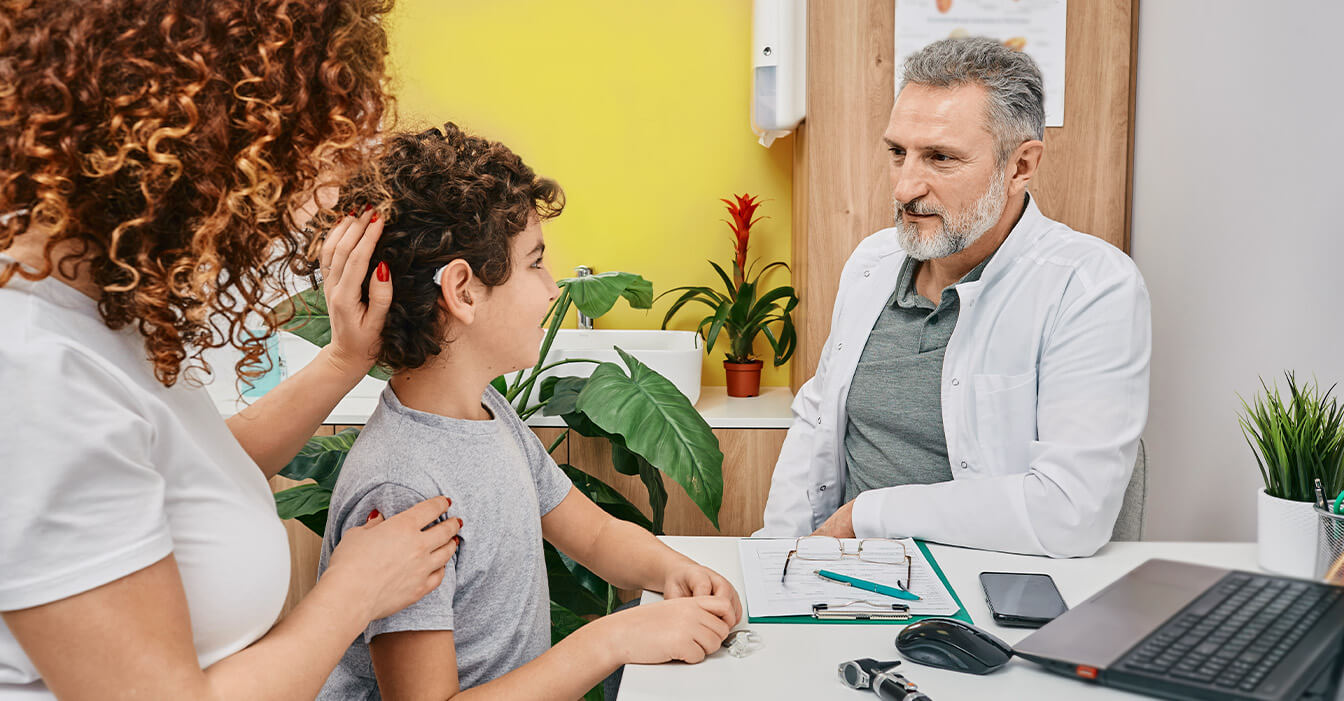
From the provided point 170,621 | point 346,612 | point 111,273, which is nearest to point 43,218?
point 111,273

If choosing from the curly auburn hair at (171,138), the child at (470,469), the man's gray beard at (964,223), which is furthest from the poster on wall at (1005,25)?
the curly auburn hair at (171,138)

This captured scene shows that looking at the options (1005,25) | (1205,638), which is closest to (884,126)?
(1005,25)

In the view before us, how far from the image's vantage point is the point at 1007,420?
5.34 ft

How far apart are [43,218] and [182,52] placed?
157 millimetres

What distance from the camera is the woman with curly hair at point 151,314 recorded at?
0.67 m

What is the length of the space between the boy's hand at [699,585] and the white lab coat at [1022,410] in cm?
39

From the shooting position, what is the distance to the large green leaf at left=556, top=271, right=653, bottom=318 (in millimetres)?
2057

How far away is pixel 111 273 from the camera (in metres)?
0.74

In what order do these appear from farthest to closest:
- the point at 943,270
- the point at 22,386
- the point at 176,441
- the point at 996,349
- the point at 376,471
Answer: the point at 943,270, the point at 996,349, the point at 376,471, the point at 176,441, the point at 22,386

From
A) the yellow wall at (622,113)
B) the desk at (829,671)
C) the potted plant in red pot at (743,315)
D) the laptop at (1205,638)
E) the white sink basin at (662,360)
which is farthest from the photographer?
the yellow wall at (622,113)

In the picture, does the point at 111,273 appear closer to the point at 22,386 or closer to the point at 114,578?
the point at 22,386

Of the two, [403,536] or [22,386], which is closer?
[22,386]

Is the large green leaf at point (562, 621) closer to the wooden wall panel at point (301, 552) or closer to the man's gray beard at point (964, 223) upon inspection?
the wooden wall panel at point (301, 552)

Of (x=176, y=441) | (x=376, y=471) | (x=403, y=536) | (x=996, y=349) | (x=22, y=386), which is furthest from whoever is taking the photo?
(x=996, y=349)
